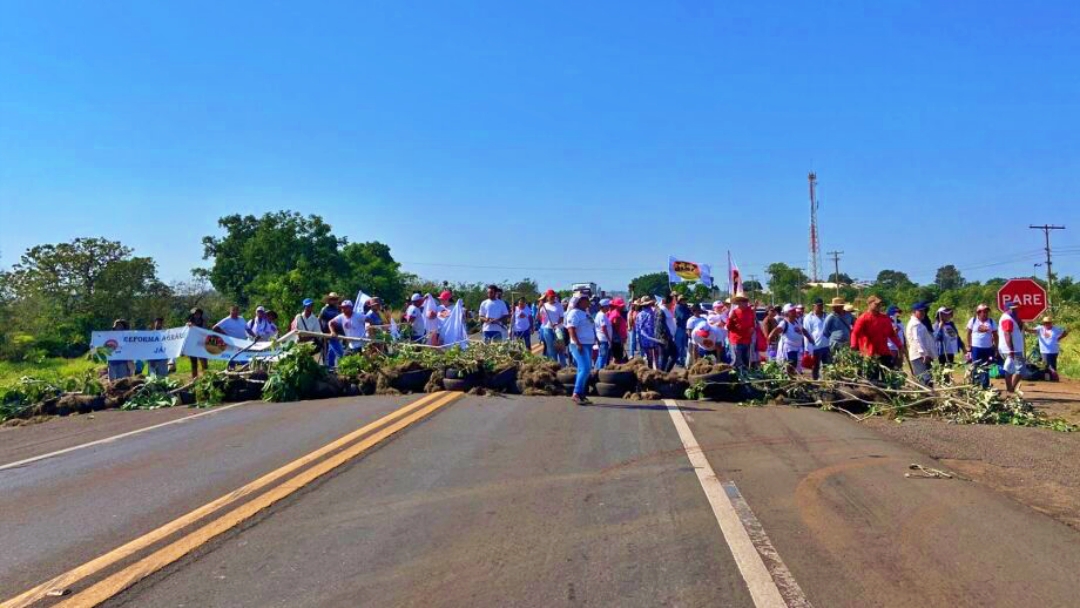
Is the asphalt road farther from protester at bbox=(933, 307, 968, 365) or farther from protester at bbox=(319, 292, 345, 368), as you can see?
protester at bbox=(933, 307, 968, 365)

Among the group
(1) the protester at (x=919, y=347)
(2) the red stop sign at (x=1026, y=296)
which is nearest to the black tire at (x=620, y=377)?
(1) the protester at (x=919, y=347)

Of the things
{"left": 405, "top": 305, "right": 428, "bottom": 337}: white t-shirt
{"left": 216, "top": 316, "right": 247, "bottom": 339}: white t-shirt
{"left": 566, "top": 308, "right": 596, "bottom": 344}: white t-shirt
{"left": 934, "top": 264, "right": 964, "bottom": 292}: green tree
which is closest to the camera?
{"left": 566, "top": 308, "right": 596, "bottom": 344}: white t-shirt

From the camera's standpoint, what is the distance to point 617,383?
42.1ft

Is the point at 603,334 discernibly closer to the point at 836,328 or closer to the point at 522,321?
the point at 522,321

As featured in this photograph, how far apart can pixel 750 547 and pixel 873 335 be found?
8648 millimetres

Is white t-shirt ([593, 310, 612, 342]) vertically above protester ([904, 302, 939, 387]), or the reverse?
white t-shirt ([593, 310, 612, 342])

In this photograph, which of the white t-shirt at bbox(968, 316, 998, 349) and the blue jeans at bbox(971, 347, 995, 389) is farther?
the white t-shirt at bbox(968, 316, 998, 349)

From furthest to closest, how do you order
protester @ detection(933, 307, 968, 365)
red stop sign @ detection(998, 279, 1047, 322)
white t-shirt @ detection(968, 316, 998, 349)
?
red stop sign @ detection(998, 279, 1047, 322), protester @ detection(933, 307, 968, 365), white t-shirt @ detection(968, 316, 998, 349)

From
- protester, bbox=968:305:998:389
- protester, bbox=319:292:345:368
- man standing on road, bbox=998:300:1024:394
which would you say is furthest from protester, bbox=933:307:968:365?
protester, bbox=319:292:345:368

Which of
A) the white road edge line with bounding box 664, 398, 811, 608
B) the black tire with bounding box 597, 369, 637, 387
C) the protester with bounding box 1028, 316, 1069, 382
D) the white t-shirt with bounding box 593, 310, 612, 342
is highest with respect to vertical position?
the white t-shirt with bounding box 593, 310, 612, 342

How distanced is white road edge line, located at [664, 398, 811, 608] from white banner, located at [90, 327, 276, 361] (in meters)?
11.3

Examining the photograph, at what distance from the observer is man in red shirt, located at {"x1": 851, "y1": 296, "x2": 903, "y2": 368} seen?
12875mm

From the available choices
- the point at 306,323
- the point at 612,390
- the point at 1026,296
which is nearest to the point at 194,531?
the point at 612,390

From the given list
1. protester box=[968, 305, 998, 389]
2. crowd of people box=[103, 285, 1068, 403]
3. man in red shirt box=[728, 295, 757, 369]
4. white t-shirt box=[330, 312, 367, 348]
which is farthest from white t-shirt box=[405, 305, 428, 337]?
protester box=[968, 305, 998, 389]
